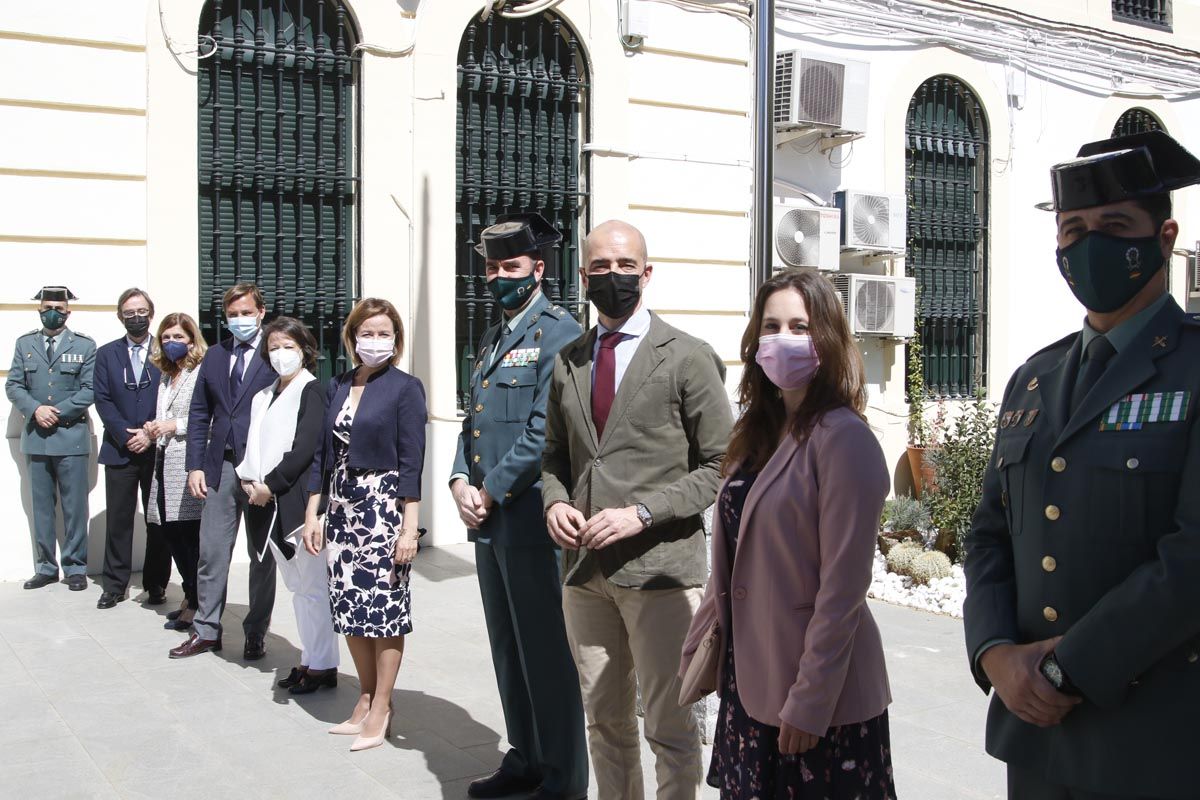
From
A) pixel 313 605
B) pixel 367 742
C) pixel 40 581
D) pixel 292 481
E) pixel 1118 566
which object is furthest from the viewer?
pixel 40 581

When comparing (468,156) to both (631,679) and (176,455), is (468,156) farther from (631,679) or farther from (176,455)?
(631,679)

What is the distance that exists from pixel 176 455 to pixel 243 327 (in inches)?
41.1

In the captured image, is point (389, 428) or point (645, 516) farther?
point (389, 428)

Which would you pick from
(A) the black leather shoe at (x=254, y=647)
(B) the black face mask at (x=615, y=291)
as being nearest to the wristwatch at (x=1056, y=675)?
(B) the black face mask at (x=615, y=291)

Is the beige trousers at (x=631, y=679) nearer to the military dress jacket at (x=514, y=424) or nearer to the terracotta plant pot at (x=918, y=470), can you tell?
the military dress jacket at (x=514, y=424)

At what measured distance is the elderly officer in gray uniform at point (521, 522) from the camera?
159 inches

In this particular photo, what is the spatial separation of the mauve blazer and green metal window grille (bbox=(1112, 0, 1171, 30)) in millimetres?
12528

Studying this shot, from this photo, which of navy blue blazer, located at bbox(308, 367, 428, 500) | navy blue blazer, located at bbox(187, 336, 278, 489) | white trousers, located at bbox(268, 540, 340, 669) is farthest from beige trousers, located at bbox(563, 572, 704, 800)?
navy blue blazer, located at bbox(187, 336, 278, 489)

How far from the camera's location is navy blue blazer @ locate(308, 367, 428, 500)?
15.6 ft

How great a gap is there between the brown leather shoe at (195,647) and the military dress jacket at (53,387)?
7.03 ft

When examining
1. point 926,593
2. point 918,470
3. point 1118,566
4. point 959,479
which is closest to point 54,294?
point 926,593

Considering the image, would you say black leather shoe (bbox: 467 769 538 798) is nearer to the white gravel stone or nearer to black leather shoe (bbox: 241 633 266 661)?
black leather shoe (bbox: 241 633 266 661)

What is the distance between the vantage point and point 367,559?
4.74 metres

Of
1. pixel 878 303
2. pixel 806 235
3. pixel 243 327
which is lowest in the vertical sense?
pixel 243 327
